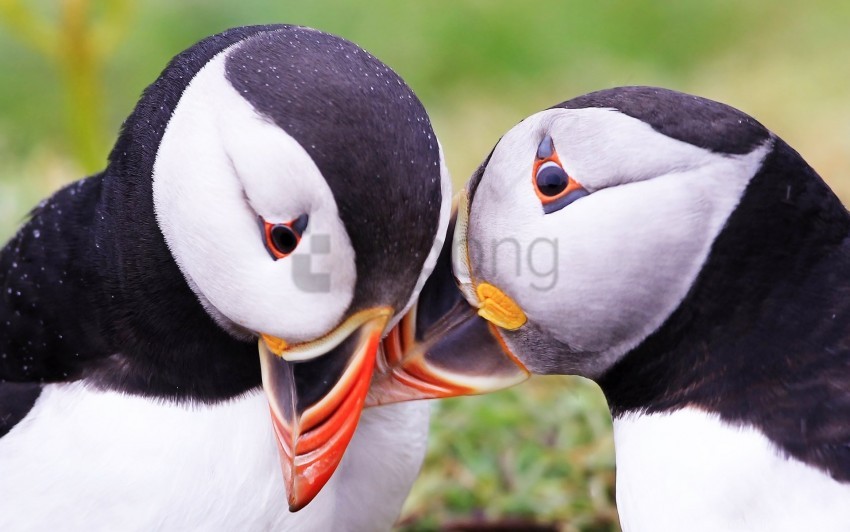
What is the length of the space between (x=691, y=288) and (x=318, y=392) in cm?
74

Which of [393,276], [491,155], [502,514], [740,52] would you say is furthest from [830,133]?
[393,276]

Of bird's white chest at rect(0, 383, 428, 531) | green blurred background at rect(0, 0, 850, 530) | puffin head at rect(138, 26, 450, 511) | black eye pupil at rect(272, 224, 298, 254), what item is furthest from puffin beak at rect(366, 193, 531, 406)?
green blurred background at rect(0, 0, 850, 530)

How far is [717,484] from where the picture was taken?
7.58ft

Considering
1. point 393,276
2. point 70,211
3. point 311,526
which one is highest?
point 70,211

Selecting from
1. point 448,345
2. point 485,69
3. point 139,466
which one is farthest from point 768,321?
point 485,69

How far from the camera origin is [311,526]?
2754 millimetres

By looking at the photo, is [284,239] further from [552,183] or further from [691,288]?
[691,288]

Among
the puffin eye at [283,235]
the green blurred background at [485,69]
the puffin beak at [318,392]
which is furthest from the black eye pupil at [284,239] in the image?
the green blurred background at [485,69]

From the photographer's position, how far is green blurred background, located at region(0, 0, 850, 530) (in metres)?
4.24

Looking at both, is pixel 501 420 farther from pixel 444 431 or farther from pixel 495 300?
pixel 495 300

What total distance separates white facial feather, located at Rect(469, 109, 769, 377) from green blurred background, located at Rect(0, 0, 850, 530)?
156cm

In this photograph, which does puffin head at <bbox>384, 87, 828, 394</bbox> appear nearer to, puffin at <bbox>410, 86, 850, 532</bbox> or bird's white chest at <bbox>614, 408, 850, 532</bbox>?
puffin at <bbox>410, 86, 850, 532</bbox>

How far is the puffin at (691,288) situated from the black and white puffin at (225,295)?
24cm

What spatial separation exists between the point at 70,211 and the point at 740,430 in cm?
147
